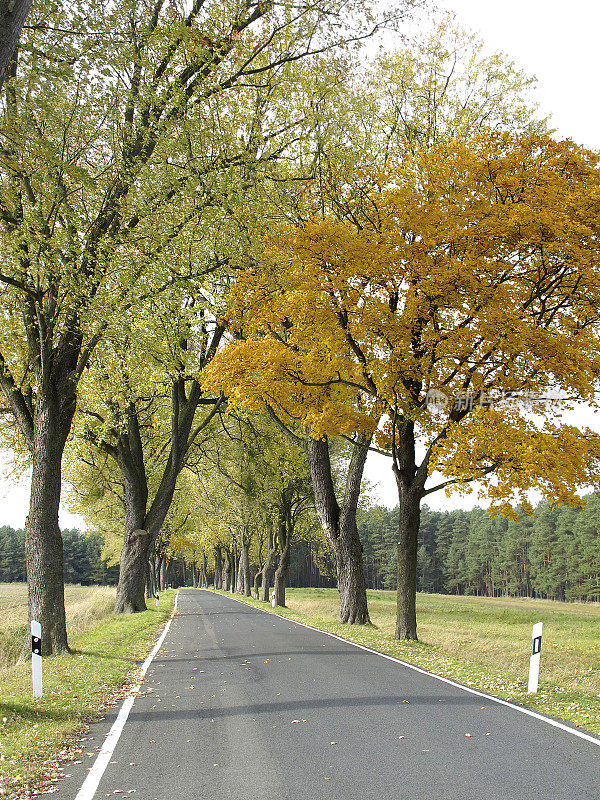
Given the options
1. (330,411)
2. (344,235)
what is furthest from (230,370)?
(344,235)

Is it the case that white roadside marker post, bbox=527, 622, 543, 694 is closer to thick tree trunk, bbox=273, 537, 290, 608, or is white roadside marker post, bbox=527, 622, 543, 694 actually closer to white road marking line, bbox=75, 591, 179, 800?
white road marking line, bbox=75, 591, 179, 800

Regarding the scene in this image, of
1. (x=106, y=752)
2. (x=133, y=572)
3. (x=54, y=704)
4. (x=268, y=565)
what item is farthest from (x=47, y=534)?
(x=268, y=565)

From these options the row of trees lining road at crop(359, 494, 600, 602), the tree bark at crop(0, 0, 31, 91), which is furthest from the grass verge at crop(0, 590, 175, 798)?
the row of trees lining road at crop(359, 494, 600, 602)

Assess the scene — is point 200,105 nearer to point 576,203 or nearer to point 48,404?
point 48,404

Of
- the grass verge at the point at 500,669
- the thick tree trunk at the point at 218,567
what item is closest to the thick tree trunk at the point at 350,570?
the grass verge at the point at 500,669

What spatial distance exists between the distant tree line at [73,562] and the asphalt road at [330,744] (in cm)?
11547

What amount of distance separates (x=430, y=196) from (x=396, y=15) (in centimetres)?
360

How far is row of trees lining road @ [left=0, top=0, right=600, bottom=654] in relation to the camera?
10.7 meters

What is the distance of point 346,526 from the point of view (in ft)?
60.7

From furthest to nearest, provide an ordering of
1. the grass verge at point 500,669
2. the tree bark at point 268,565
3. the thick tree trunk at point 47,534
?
the tree bark at point 268,565 < the thick tree trunk at point 47,534 < the grass verge at point 500,669

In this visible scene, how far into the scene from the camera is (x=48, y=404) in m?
11.9

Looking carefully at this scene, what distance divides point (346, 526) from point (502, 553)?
3344 inches

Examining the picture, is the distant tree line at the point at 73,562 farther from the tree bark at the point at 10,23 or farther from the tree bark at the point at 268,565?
the tree bark at the point at 10,23

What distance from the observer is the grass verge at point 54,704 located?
5059 millimetres
